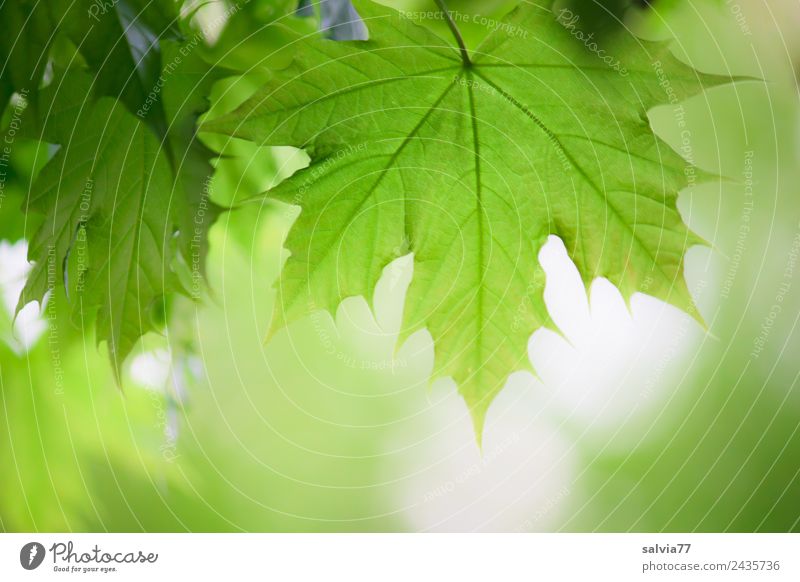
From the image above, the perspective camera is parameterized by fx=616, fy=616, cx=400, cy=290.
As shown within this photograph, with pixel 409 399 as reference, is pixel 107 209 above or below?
above

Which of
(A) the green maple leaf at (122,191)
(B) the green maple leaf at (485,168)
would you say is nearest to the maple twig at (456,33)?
(B) the green maple leaf at (485,168)

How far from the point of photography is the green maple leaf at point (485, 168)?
1.27 ft

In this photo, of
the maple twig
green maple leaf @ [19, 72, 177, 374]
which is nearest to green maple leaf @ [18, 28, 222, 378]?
green maple leaf @ [19, 72, 177, 374]

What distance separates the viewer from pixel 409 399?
483mm

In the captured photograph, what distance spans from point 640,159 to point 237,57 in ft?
0.92

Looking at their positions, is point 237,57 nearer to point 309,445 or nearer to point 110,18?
point 110,18

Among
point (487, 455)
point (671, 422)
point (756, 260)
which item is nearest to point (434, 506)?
point (487, 455)

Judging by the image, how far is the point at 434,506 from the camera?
0.48 metres

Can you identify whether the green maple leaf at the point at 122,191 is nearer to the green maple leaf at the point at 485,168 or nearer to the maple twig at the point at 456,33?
the green maple leaf at the point at 485,168

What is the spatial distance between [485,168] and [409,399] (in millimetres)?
190

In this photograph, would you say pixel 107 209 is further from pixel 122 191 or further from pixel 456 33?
pixel 456 33

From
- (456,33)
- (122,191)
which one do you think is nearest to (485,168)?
(456,33)

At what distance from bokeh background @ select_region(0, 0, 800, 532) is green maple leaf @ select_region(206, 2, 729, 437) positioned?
0.07 m
